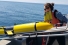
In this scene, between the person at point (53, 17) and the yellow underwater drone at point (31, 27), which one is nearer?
the yellow underwater drone at point (31, 27)

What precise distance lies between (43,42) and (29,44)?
0.37 metres

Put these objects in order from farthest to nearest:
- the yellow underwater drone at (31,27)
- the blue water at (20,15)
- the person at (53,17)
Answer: the blue water at (20,15)
the person at (53,17)
the yellow underwater drone at (31,27)

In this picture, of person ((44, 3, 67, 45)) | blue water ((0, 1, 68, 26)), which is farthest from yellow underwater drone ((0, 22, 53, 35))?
blue water ((0, 1, 68, 26))

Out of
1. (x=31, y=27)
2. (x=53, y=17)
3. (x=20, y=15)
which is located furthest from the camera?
(x=20, y=15)

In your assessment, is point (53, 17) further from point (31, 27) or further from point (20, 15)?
point (20, 15)

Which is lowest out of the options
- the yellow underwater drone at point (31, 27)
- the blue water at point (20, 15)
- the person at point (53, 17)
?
the blue water at point (20, 15)

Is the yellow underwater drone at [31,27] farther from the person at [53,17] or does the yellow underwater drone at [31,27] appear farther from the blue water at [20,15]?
the blue water at [20,15]

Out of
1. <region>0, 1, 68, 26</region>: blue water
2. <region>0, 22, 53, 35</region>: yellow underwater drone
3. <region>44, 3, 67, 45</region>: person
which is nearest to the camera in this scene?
<region>0, 22, 53, 35</region>: yellow underwater drone

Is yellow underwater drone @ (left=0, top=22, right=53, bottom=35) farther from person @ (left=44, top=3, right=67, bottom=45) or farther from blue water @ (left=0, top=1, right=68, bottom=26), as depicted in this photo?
blue water @ (left=0, top=1, right=68, bottom=26)

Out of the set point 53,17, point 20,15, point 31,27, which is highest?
point 53,17

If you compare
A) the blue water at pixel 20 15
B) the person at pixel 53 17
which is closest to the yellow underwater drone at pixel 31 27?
the person at pixel 53 17

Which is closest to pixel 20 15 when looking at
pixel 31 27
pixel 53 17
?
pixel 53 17

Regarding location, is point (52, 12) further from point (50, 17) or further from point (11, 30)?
point (11, 30)

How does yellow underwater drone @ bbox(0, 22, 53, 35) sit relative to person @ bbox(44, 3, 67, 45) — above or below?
below
